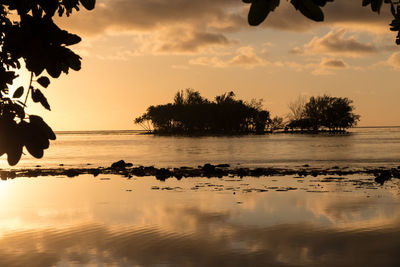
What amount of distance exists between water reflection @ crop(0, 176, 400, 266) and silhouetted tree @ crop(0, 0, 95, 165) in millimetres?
7846

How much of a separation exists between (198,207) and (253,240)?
562cm

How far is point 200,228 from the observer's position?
45.9ft

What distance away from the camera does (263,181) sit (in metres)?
27.1

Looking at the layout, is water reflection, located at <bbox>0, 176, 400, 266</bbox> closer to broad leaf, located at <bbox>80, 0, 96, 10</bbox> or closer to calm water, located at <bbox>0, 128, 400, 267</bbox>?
calm water, located at <bbox>0, 128, 400, 267</bbox>

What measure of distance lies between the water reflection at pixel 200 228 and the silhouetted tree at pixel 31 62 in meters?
7.85

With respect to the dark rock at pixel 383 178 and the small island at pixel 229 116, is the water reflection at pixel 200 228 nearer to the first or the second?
the dark rock at pixel 383 178

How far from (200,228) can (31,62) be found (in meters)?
11.6

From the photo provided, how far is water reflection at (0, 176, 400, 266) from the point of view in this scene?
10.8 m

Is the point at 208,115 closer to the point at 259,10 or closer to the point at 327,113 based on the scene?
the point at 327,113

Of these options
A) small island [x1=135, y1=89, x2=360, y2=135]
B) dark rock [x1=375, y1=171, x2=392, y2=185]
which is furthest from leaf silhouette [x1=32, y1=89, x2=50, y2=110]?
small island [x1=135, y1=89, x2=360, y2=135]

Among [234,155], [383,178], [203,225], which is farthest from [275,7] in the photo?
[234,155]

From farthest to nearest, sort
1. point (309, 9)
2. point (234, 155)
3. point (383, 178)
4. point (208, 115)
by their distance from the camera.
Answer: point (208, 115)
point (234, 155)
point (383, 178)
point (309, 9)

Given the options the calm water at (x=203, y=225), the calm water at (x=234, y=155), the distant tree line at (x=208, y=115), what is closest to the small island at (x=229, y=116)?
the distant tree line at (x=208, y=115)

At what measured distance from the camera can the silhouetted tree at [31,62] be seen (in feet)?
8.52
